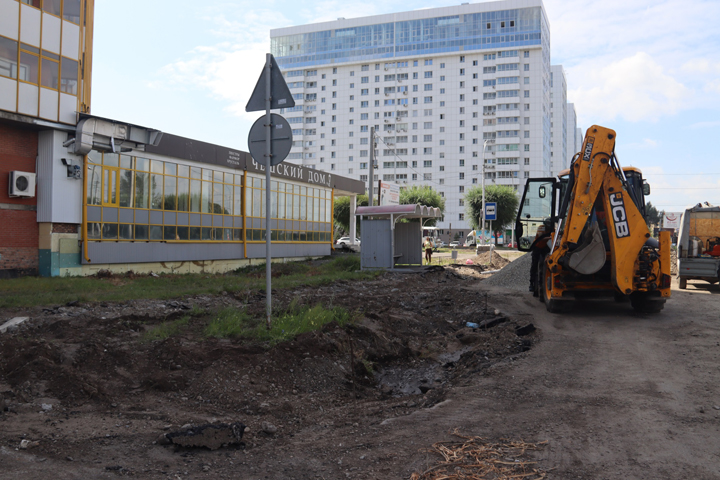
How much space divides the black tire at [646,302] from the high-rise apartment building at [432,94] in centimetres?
8120

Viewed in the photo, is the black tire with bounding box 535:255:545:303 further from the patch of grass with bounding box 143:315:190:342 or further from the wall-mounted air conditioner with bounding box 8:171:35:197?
the wall-mounted air conditioner with bounding box 8:171:35:197

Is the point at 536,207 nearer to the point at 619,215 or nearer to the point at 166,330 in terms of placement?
the point at 619,215

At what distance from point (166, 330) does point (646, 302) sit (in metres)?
8.82

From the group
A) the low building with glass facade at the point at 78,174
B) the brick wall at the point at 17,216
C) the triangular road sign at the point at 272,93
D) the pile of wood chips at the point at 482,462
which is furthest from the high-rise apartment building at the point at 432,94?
the pile of wood chips at the point at 482,462

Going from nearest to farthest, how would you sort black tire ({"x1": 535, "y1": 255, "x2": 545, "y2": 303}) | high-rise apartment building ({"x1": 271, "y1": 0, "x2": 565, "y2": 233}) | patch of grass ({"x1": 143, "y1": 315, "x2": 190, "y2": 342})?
1. patch of grass ({"x1": 143, "y1": 315, "x2": 190, "y2": 342})
2. black tire ({"x1": 535, "y1": 255, "x2": 545, "y2": 303})
3. high-rise apartment building ({"x1": 271, "y1": 0, "x2": 565, "y2": 233})

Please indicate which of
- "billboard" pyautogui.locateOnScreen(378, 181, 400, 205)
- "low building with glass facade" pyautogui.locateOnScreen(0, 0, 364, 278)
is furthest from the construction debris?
"billboard" pyautogui.locateOnScreen(378, 181, 400, 205)

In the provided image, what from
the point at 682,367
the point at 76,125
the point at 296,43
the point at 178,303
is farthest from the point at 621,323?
the point at 296,43

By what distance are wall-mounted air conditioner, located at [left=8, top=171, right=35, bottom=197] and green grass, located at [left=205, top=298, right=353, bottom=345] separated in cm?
1170

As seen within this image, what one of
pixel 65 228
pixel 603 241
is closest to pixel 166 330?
pixel 603 241

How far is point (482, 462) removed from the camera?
11.4ft

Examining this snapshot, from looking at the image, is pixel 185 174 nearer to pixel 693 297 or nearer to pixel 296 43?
pixel 693 297

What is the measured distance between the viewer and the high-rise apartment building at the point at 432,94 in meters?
88.7

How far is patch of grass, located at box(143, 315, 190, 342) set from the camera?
6.57 metres

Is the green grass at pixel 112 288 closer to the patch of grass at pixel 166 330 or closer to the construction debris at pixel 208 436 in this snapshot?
the patch of grass at pixel 166 330
